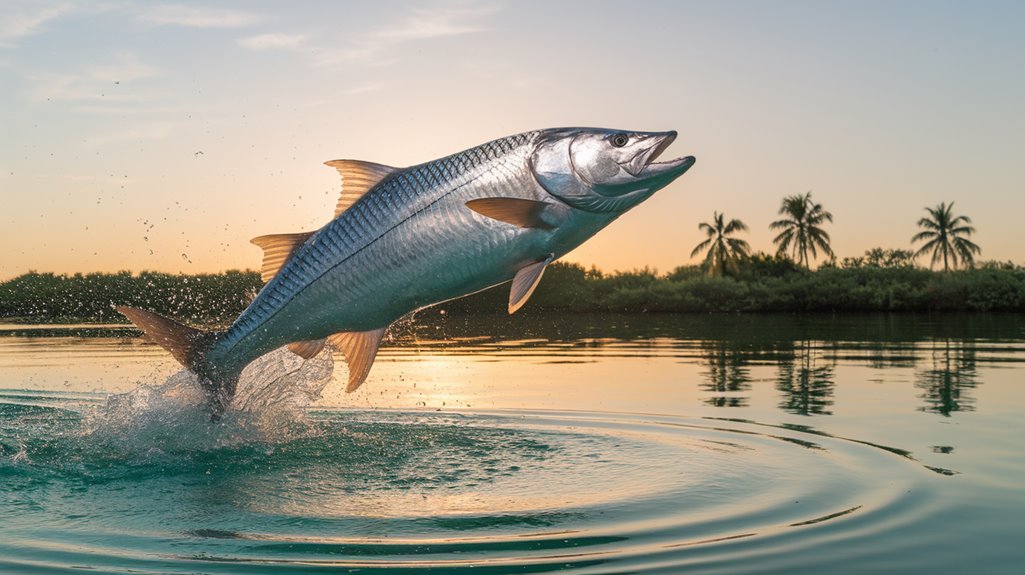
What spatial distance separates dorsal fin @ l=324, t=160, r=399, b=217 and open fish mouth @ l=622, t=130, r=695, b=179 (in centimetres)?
182

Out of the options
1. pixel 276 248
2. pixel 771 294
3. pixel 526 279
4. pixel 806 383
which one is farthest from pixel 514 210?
pixel 771 294

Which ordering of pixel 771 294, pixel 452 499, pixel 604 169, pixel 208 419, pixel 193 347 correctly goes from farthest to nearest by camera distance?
pixel 771 294
pixel 208 419
pixel 193 347
pixel 452 499
pixel 604 169

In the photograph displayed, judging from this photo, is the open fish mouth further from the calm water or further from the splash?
the splash

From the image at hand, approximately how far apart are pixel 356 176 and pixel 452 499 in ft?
9.20

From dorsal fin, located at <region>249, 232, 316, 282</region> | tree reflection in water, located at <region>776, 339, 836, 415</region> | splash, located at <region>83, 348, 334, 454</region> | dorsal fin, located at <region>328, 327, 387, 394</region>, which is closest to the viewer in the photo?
dorsal fin, located at <region>328, 327, 387, 394</region>

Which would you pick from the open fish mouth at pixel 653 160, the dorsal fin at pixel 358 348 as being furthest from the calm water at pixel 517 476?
the open fish mouth at pixel 653 160

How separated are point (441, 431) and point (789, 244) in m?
94.8

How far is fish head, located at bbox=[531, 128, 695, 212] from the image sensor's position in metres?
7.15

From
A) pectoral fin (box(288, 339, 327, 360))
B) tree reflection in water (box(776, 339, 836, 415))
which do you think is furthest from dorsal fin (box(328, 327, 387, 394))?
tree reflection in water (box(776, 339, 836, 415))

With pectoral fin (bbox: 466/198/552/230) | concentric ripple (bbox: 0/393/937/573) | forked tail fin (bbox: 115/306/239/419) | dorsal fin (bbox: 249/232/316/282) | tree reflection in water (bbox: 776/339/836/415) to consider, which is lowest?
concentric ripple (bbox: 0/393/937/573)

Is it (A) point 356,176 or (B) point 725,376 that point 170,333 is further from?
(B) point 725,376

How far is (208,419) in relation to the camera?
10305 millimetres

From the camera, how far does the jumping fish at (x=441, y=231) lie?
7195mm

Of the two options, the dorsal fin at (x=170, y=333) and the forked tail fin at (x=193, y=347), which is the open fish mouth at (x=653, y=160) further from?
the dorsal fin at (x=170, y=333)
